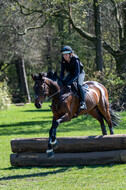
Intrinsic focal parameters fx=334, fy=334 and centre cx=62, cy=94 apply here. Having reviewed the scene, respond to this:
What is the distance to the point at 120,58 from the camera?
24.8 metres

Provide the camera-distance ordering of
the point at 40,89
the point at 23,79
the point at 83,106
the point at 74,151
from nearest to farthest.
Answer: the point at 40,89
the point at 74,151
the point at 83,106
the point at 23,79

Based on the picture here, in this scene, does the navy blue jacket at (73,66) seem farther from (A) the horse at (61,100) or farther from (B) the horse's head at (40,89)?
(B) the horse's head at (40,89)

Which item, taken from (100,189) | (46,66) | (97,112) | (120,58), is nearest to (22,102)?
(46,66)

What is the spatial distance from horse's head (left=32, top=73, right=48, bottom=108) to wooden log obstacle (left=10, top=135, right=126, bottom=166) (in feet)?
4.41

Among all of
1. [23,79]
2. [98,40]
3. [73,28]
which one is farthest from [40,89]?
[23,79]

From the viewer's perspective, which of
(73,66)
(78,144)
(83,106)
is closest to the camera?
(78,144)

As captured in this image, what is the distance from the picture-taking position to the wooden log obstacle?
29.3ft

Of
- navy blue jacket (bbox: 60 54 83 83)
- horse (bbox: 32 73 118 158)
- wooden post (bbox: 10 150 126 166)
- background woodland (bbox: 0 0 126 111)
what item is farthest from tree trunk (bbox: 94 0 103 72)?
wooden post (bbox: 10 150 126 166)

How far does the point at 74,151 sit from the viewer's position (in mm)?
9188

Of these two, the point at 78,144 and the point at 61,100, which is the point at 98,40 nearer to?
the point at 61,100

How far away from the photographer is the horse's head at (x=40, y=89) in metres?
8.36

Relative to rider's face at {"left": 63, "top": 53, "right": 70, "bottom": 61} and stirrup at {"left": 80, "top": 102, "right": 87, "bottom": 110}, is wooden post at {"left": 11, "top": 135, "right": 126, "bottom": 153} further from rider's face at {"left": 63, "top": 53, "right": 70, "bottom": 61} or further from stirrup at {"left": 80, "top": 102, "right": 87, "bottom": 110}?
rider's face at {"left": 63, "top": 53, "right": 70, "bottom": 61}

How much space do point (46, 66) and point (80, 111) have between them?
42947 millimetres

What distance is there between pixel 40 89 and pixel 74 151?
2.04 metres
